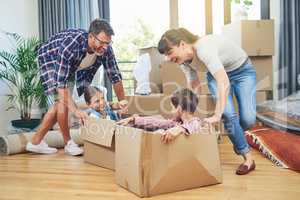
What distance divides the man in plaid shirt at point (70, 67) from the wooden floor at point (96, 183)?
29 cm

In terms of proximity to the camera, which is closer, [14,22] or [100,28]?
[100,28]

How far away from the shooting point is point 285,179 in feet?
6.43

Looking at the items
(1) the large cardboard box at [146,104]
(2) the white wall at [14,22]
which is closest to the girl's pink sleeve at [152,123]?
(1) the large cardboard box at [146,104]

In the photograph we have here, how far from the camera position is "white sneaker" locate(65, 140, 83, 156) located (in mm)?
2701

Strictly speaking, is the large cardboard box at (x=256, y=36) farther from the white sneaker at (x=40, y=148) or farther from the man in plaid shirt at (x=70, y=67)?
the white sneaker at (x=40, y=148)

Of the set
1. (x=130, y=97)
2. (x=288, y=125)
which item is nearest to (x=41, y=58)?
(x=130, y=97)

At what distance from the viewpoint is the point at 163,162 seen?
1685mm

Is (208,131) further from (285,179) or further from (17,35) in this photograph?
(17,35)

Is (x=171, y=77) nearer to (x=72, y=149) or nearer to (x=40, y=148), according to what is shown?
(x=72, y=149)

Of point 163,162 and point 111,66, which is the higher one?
point 111,66

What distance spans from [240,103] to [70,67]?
Result: 1.13 metres

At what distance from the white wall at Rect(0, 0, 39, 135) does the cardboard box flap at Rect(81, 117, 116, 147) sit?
1.52 meters

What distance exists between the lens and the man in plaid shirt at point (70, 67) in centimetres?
234

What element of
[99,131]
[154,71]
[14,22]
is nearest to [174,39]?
[99,131]
